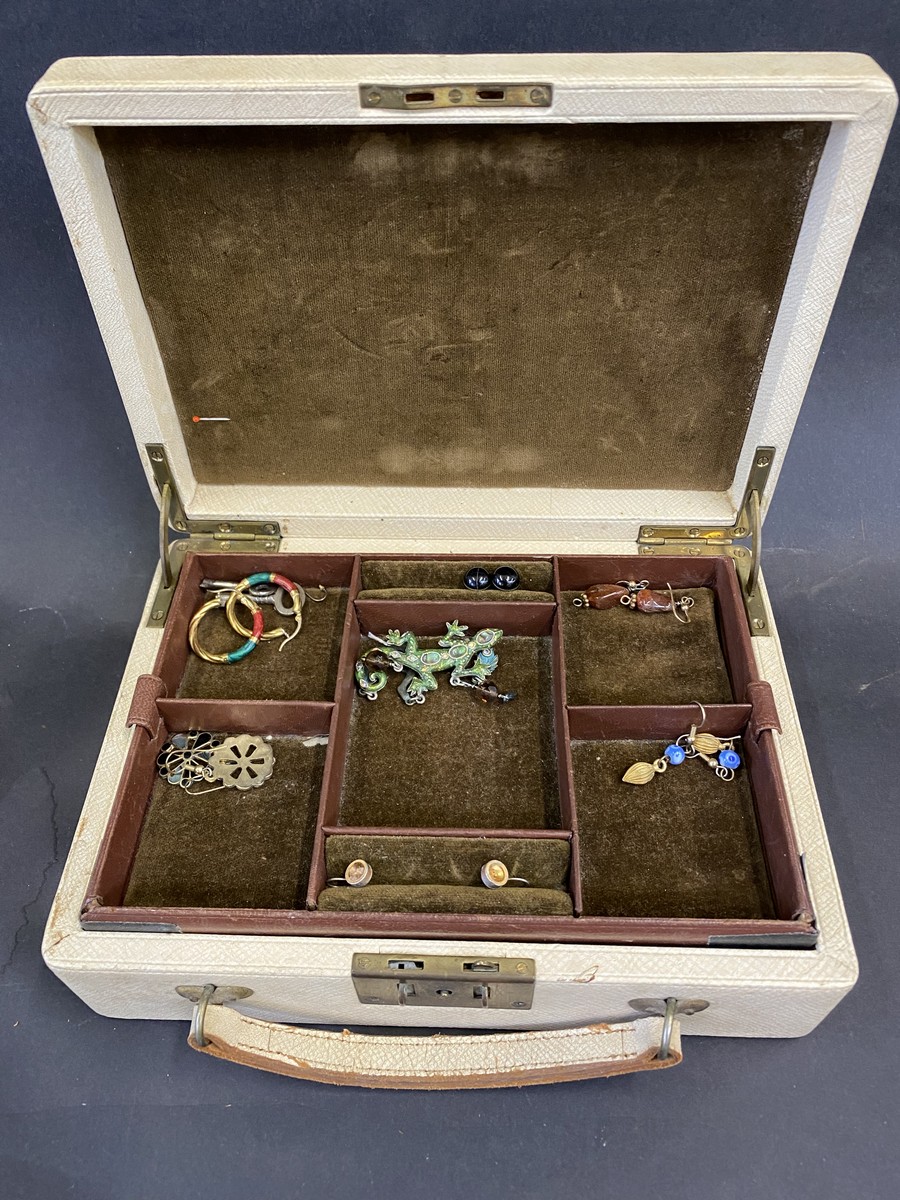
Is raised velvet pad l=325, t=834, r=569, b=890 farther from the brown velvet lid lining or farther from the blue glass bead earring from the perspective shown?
the brown velvet lid lining

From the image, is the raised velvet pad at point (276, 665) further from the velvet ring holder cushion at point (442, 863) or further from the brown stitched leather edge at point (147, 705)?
the velvet ring holder cushion at point (442, 863)

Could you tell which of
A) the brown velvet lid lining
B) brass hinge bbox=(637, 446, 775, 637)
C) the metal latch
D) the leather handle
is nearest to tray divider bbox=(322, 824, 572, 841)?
the metal latch

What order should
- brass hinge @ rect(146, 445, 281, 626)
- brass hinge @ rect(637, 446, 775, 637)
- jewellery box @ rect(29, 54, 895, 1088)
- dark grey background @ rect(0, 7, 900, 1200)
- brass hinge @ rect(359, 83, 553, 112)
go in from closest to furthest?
brass hinge @ rect(359, 83, 553, 112)
jewellery box @ rect(29, 54, 895, 1088)
dark grey background @ rect(0, 7, 900, 1200)
brass hinge @ rect(637, 446, 775, 637)
brass hinge @ rect(146, 445, 281, 626)

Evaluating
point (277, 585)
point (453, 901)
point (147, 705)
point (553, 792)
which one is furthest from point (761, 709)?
point (147, 705)

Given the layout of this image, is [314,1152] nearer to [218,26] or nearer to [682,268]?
[682,268]

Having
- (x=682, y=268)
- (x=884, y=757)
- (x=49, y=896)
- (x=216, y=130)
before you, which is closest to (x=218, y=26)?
(x=216, y=130)
